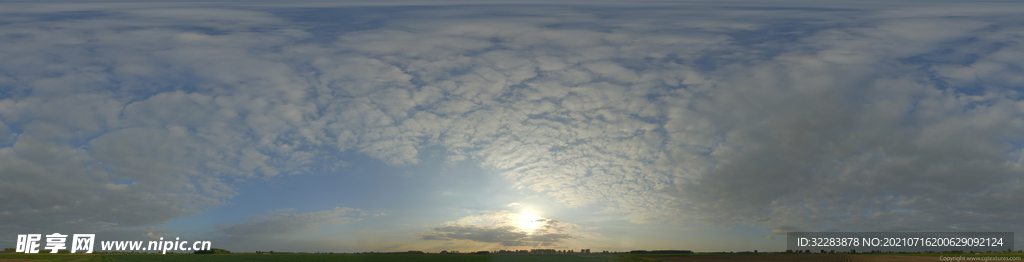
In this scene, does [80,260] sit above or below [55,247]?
below

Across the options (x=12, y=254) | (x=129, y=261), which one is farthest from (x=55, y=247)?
(x=129, y=261)

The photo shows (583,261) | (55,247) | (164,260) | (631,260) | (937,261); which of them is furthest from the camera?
(164,260)

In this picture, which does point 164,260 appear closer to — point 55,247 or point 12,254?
point 12,254

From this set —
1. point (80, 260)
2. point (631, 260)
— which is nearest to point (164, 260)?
point (80, 260)

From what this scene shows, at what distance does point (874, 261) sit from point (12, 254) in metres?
143

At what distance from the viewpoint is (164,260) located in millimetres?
116812

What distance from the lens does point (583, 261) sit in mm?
104812

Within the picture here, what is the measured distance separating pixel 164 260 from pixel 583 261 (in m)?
91.3

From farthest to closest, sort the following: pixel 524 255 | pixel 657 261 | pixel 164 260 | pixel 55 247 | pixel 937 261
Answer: pixel 524 255
pixel 164 260
pixel 937 261
pixel 657 261
pixel 55 247

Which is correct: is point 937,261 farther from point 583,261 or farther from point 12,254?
point 12,254

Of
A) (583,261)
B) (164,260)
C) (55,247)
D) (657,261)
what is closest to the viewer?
(55,247)

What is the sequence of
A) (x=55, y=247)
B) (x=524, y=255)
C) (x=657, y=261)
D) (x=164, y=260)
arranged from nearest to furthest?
(x=55, y=247) → (x=657, y=261) → (x=164, y=260) → (x=524, y=255)

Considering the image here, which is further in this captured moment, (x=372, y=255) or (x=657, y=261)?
(x=372, y=255)

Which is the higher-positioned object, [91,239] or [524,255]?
[91,239]
